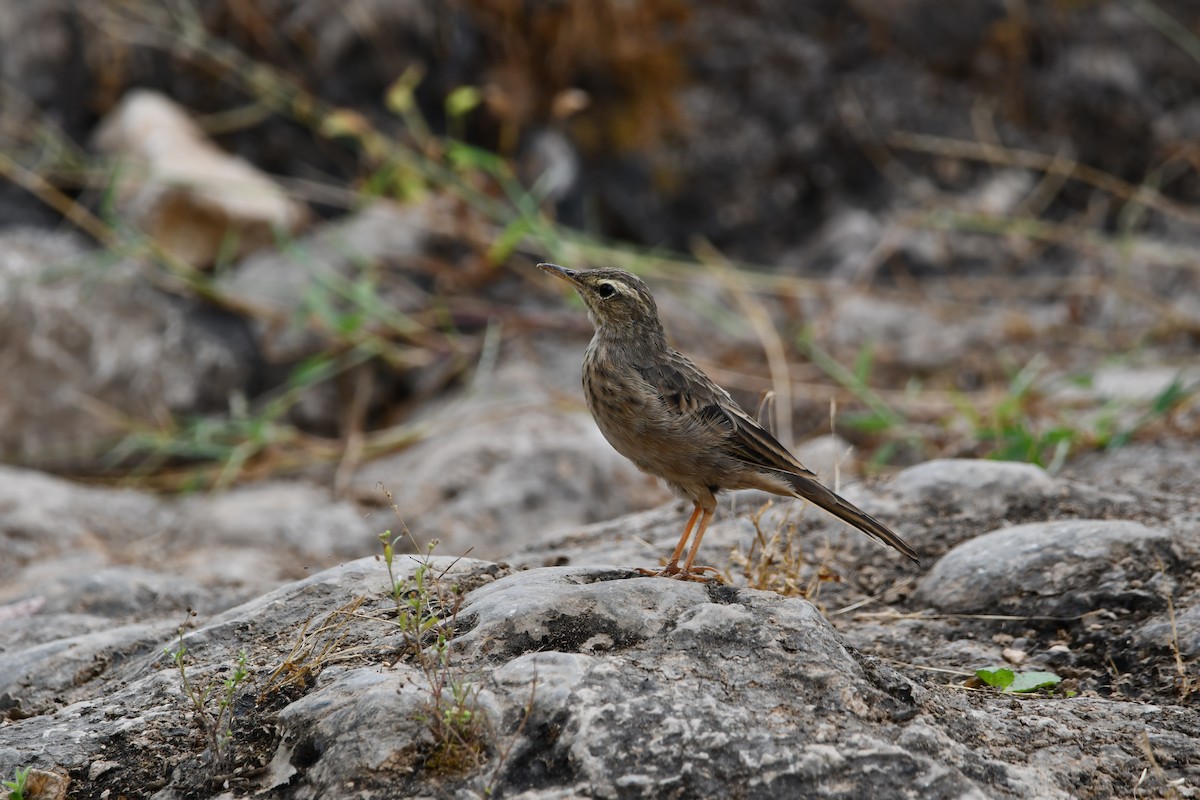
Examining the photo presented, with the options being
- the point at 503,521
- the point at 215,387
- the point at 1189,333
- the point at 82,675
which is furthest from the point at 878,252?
the point at 82,675

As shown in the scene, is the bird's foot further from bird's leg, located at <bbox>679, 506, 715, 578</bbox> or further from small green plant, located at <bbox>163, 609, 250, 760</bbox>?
small green plant, located at <bbox>163, 609, 250, 760</bbox>

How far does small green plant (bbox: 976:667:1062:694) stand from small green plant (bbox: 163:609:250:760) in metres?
1.98

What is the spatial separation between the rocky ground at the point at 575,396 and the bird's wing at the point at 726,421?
296 mm

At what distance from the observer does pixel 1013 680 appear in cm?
337

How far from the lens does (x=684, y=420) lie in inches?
153

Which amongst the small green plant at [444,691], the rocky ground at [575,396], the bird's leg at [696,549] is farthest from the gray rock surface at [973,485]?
the small green plant at [444,691]

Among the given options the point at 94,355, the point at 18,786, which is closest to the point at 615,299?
the point at 18,786

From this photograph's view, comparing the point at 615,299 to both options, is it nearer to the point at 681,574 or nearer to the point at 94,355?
the point at 681,574

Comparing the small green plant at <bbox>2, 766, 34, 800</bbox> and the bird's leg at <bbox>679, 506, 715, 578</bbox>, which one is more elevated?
the bird's leg at <bbox>679, 506, 715, 578</bbox>

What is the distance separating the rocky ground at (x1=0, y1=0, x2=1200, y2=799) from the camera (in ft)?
9.21

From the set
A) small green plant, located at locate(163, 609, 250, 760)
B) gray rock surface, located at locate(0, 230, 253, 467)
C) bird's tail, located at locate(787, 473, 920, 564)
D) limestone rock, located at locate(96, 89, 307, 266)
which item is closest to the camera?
small green plant, located at locate(163, 609, 250, 760)

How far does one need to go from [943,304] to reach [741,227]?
1.55m

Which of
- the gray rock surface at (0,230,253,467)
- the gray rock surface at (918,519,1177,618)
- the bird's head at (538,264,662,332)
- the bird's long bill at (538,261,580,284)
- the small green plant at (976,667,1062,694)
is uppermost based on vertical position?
the bird's long bill at (538,261,580,284)

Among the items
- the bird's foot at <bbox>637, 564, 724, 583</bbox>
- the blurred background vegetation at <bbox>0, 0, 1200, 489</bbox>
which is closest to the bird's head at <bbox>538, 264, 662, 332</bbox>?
the bird's foot at <bbox>637, 564, 724, 583</bbox>
